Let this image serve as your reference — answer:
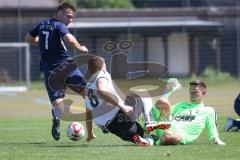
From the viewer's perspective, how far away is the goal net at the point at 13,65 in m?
34.0

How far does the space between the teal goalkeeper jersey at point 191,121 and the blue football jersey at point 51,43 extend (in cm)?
206

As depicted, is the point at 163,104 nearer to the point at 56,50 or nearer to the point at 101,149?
the point at 101,149

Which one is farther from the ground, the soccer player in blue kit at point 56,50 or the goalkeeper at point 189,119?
the soccer player in blue kit at point 56,50

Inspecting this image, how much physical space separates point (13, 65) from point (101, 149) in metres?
25.6

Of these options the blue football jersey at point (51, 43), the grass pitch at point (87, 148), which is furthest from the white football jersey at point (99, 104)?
the blue football jersey at point (51, 43)

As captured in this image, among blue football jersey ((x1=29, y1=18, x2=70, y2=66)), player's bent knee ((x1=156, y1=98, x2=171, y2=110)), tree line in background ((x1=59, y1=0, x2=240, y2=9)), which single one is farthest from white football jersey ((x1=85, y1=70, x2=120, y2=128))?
tree line in background ((x1=59, y1=0, x2=240, y2=9))

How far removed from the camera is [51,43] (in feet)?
39.6

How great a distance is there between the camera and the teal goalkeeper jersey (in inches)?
434

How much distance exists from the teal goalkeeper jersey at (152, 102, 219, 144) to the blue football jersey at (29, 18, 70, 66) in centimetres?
206

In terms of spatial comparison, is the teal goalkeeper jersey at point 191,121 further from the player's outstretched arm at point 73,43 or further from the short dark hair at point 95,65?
the player's outstretched arm at point 73,43

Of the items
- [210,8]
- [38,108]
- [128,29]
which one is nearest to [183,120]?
[38,108]

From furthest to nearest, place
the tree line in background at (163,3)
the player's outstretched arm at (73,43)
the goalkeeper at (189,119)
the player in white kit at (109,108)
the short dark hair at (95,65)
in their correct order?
the tree line in background at (163,3) < the player's outstretched arm at (73,43) < the goalkeeper at (189,119) < the short dark hair at (95,65) < the player in white kit at (109,108)

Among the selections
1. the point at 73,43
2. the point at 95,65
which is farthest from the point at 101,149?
the point at 73,43

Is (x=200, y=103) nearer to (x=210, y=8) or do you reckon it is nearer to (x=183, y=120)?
(x=183, y=120)
